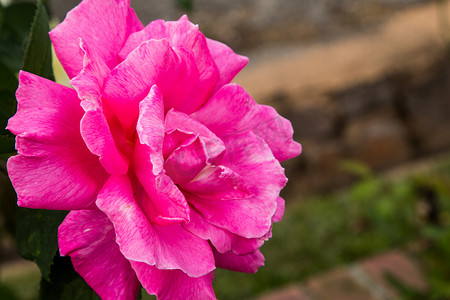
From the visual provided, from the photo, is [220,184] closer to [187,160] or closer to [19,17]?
[187,160]

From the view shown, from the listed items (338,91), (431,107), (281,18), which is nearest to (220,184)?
(338,91)

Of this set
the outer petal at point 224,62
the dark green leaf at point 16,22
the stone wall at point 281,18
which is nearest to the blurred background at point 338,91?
the stone wall at point 281,18

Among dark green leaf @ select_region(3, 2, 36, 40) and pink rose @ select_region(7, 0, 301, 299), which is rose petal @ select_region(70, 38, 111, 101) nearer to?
pink rose @ select_region(7, 0, 301, 299)

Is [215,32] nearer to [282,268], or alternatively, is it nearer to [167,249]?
[282,268]

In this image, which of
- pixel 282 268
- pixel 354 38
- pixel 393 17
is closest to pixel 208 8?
pixel 354 38

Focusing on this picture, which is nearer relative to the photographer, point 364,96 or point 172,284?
point 172,284

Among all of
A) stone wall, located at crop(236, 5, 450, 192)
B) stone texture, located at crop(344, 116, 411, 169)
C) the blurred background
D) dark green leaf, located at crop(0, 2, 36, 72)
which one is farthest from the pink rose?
stone texture, located at crop(344, 116, 411, 169)

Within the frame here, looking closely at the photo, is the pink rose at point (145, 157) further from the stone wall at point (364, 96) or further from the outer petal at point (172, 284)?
the stone wall at point (364, 96)
